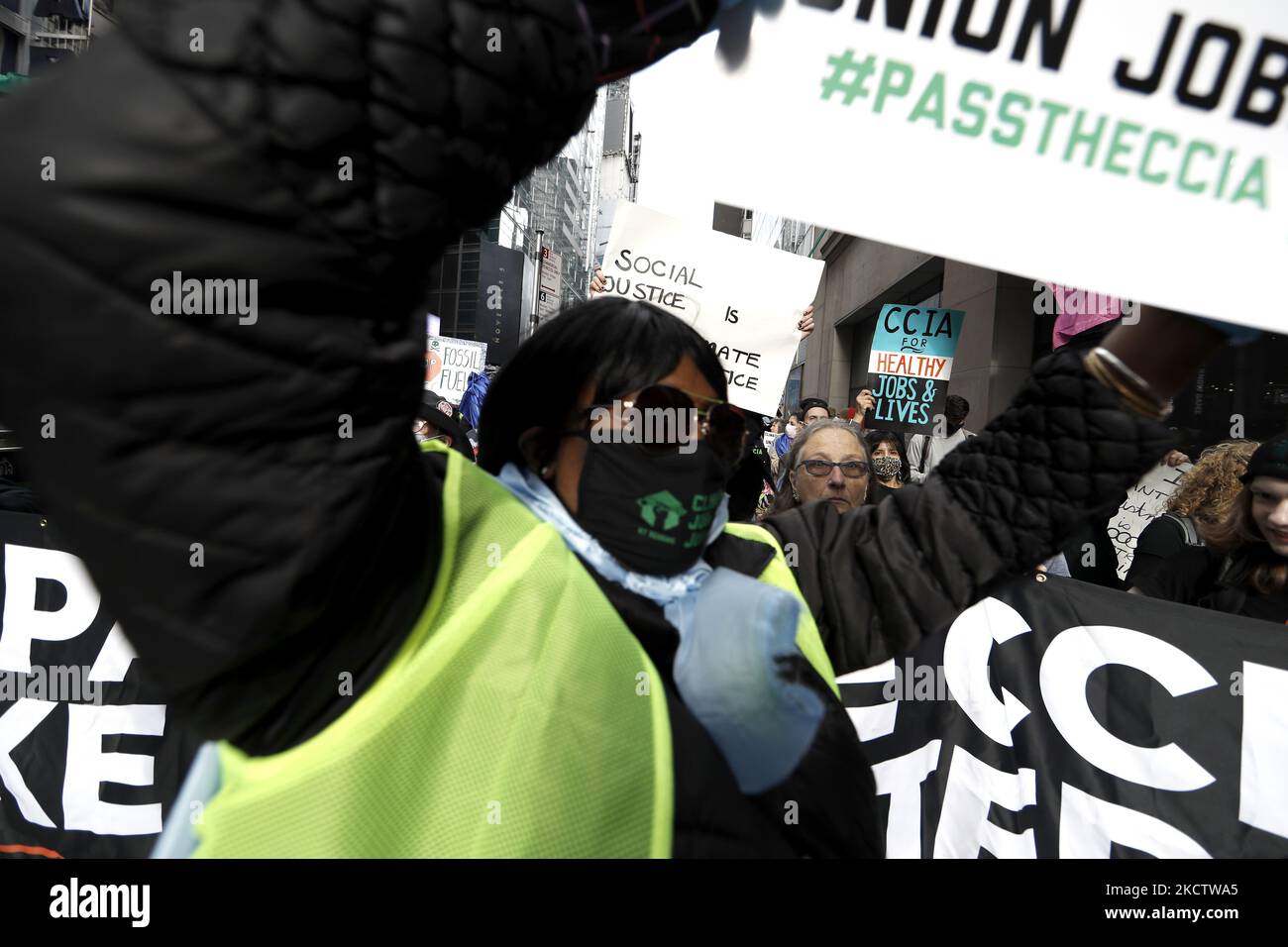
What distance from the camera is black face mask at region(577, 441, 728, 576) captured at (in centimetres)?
111

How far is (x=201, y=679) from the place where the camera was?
57 centimetres

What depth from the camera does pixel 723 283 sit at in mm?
4465

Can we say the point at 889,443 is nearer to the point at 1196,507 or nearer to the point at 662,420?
the point at 1196,507

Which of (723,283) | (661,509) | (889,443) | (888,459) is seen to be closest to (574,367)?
(661,509)

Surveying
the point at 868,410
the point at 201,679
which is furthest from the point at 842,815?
the point at 868,410

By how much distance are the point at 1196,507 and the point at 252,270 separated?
4.07m

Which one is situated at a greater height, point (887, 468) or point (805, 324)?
point (805, 324)

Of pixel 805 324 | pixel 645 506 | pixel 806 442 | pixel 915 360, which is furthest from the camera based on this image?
pixel 915 360

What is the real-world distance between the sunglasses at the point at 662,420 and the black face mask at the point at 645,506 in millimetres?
19

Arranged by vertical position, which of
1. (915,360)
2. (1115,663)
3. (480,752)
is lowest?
(1115,663)

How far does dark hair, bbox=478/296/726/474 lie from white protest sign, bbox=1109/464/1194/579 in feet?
16.8

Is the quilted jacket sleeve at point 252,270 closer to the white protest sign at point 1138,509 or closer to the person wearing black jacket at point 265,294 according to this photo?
the person wearing black jacket at point 265,294

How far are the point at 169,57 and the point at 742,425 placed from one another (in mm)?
988
